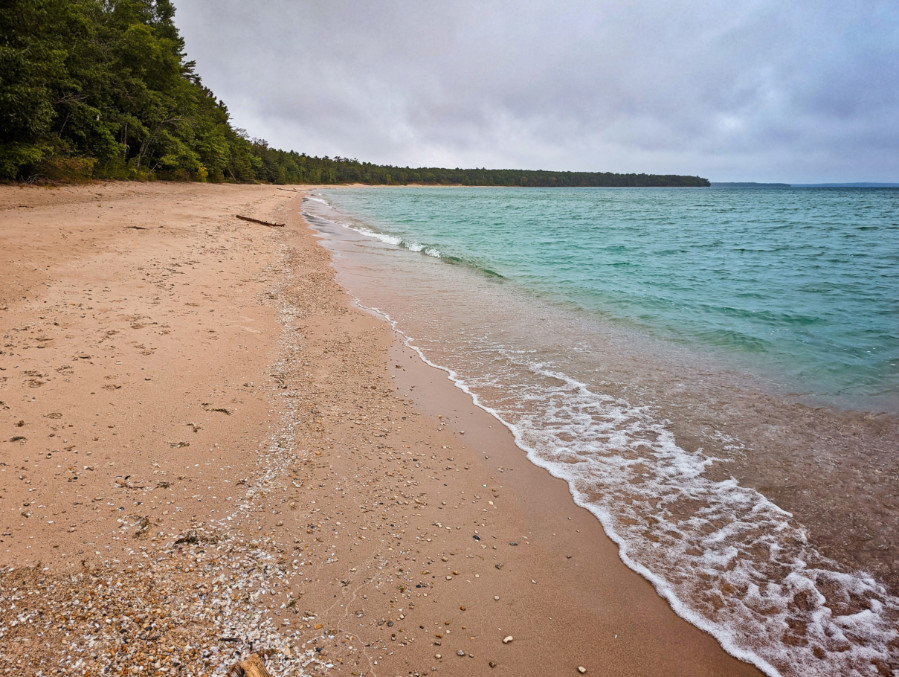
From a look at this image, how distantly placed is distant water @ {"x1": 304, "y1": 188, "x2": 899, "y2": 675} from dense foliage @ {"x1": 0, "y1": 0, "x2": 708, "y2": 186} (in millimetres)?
15969

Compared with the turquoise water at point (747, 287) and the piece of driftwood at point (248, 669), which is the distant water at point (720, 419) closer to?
the turquoise water at point (747, 287)

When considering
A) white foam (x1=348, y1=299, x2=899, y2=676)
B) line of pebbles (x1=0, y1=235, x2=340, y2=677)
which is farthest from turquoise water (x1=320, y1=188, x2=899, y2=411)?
line of pebbles (x1=0, y1=235, x2=340, y2=677)

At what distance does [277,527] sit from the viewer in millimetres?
2686

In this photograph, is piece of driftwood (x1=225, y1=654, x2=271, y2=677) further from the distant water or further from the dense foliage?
the dense foliage

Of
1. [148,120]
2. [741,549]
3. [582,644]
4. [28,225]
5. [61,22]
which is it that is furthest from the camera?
[148,120]

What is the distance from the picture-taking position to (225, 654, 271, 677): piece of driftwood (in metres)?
1.65

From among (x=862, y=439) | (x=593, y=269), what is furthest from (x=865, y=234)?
(x=862, y=439)

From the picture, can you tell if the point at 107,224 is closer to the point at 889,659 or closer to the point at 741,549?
the point at 741,549

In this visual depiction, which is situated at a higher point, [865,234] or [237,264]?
[865,234]

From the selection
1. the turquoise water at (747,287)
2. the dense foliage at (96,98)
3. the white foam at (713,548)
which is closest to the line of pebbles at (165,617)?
the white foam at (713,548)

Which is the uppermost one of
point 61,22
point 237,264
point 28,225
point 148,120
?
point 61,22

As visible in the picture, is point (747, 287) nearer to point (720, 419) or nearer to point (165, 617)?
point (720, 419)

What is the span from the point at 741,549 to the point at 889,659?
0.80 meters

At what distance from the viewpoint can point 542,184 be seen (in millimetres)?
190500
